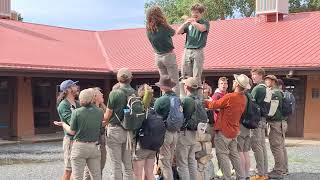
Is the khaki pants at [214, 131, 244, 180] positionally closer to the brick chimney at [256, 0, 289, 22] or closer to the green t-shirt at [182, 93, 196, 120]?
the green t-shirt at [182, 93, 196, 120]

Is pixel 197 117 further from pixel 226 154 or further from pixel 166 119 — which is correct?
pixel 226 154

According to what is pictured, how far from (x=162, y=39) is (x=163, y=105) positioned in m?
1.00

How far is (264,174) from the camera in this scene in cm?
826

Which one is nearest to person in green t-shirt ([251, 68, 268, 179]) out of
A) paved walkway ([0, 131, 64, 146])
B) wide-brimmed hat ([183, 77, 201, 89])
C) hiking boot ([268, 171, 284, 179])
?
hiking boot ([268, 171, 284, 179])

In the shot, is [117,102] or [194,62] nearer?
[117,102]

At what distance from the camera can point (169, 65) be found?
23.5ft

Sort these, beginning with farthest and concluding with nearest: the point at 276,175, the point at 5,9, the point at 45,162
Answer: the point at 5,9, the point at 45,162, the point at 276,175

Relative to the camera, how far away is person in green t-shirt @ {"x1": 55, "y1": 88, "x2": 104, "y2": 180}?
5.93m

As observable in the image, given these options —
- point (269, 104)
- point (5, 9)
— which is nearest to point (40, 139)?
point (5, 9)

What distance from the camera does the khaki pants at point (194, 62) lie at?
7.26 m

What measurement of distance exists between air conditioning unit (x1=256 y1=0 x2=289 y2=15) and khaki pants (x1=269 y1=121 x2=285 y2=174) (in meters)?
12.4

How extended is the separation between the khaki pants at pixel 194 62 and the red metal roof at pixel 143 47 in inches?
345

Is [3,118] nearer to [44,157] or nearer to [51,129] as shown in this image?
[51,129]

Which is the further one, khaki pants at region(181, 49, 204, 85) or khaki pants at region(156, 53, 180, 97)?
khaki pants at region(181, 49, 204, 85)
